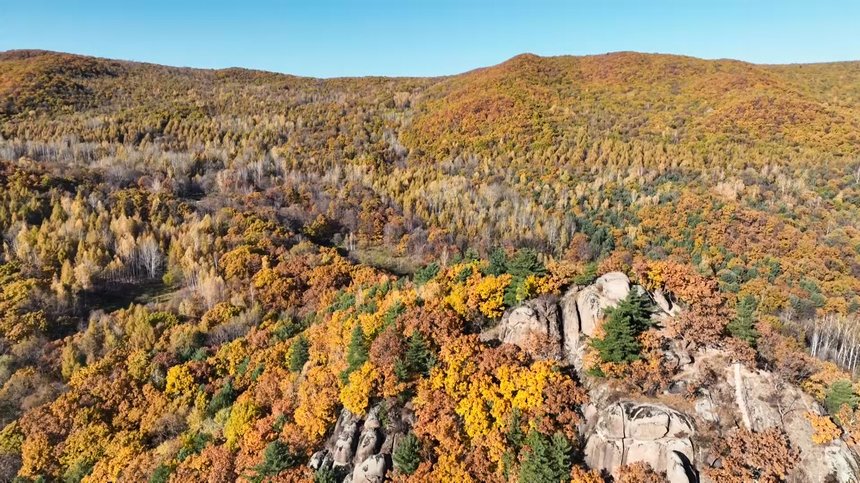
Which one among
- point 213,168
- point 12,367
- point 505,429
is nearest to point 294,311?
point 12,367

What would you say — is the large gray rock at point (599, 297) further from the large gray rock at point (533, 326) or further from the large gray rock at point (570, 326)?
the large gray rock at point (533, 326)

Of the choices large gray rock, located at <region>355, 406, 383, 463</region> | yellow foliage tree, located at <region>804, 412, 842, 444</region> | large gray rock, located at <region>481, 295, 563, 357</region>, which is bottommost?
large gray rock, located at <region>355, 406, 383, 463</region>

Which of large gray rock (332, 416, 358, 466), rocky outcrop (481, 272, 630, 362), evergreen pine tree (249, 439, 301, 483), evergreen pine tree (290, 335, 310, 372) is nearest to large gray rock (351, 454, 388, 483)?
large gray rock (332, 416, 358, 466)

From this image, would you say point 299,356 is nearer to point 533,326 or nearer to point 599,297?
point 533,326

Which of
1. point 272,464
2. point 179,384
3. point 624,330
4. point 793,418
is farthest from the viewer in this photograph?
point 179,384

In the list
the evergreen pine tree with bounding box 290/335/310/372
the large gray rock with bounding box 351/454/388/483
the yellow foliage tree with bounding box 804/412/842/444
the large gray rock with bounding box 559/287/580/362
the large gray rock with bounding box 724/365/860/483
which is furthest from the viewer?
the evergreen pine tree with bounding box 290/335/310/372

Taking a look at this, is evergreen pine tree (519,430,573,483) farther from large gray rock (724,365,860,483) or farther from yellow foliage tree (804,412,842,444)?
yellow foliage tree (804,412,842,444)

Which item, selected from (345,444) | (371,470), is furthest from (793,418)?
(345,444)
